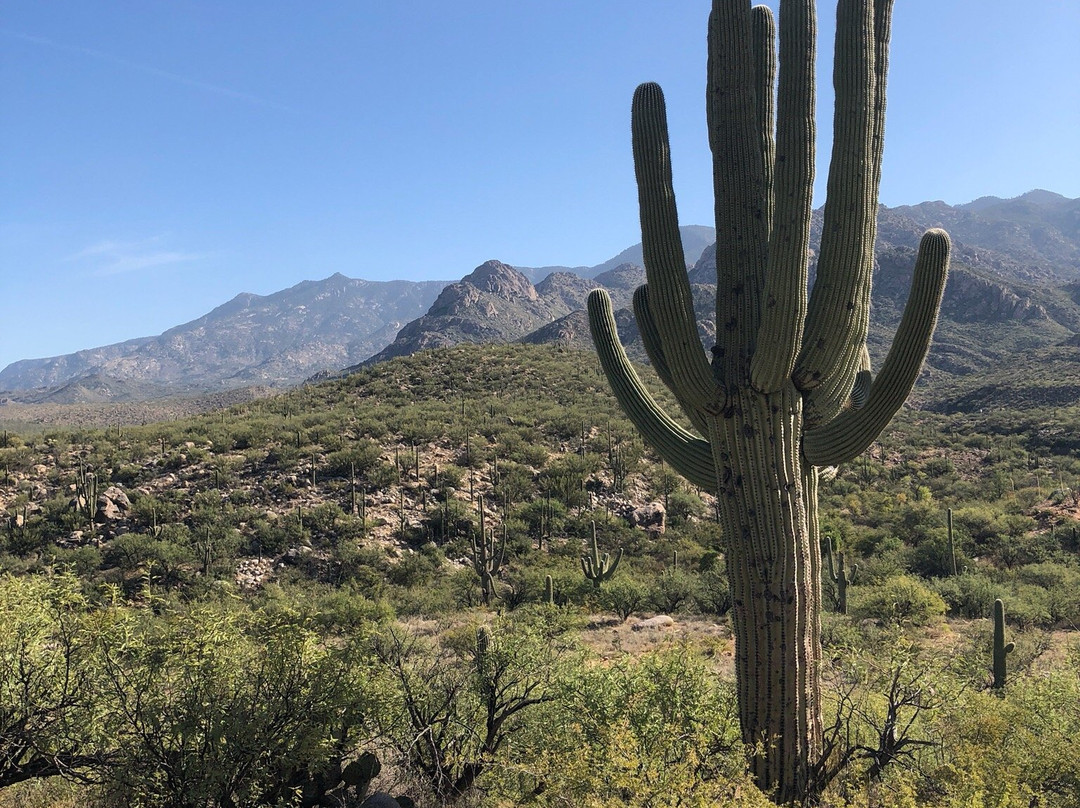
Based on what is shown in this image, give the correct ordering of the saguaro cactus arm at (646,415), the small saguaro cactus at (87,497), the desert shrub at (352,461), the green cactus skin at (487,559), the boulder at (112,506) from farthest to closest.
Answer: the desert shrub at (352,461) < the boulder at (112,506) < the small saguaro cactus at (87,497) < the green cactus skin at (487,559) < the saguaro cactus arm at (646,415)

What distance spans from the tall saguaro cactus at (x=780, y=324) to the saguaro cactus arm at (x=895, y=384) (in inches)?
0.5

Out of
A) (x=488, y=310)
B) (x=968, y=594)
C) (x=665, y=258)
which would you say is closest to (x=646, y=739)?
(x=665, y=258)

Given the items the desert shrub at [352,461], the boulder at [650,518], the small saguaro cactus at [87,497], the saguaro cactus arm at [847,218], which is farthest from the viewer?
the desert shrub at [352,461]

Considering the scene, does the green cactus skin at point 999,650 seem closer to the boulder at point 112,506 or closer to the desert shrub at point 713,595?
the desert shrub at point 713,595

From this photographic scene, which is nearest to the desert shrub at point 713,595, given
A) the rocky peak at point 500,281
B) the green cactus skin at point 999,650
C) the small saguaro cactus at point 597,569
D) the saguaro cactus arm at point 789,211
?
the small saguaro cactus at point 597,569

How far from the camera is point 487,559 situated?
18.9m

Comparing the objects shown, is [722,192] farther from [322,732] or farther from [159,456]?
[159,456]

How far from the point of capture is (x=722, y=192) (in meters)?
6.04

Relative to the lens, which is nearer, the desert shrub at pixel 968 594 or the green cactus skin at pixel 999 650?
the green cactus skin at pixel 999 650

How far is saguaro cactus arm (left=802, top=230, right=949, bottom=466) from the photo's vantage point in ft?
19.2

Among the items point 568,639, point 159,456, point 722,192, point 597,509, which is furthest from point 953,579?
point 159,456

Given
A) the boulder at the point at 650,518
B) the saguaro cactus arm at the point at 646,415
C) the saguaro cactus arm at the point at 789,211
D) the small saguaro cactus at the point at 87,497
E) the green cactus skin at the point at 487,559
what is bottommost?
the boulder at the point at 650,518

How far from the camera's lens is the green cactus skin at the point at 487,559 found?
1742cm

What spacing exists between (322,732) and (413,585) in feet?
41.3
